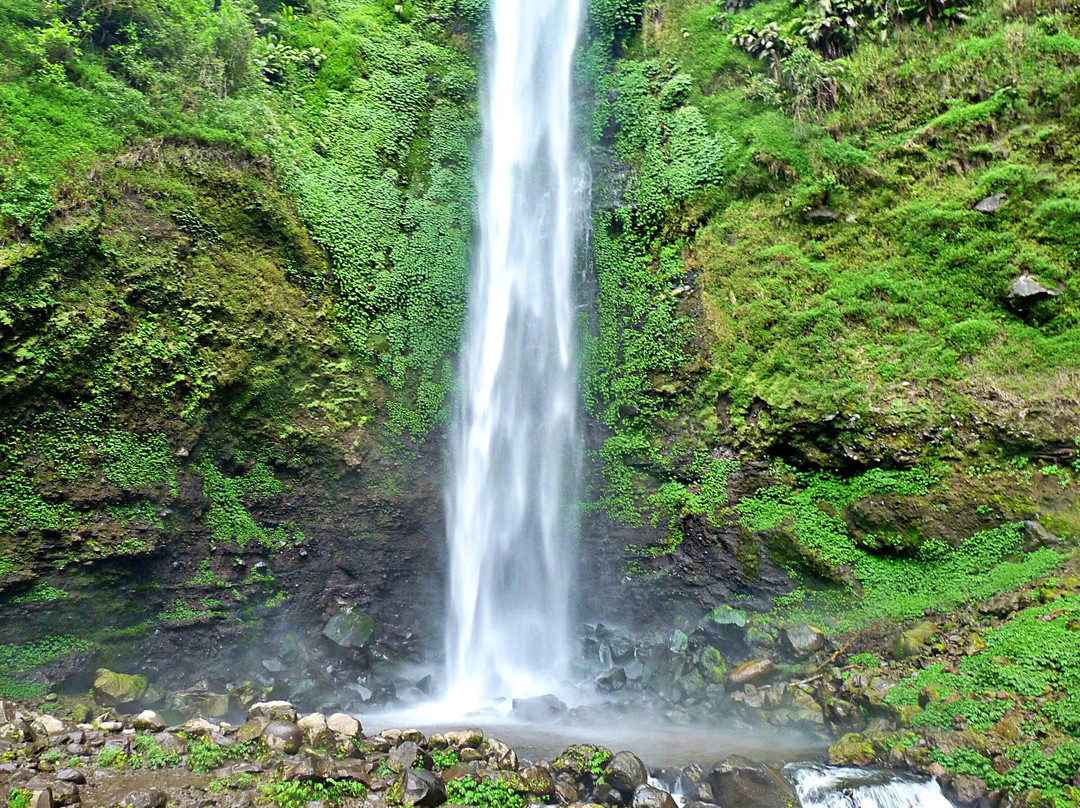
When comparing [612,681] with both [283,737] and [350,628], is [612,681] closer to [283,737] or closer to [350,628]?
[350,628]

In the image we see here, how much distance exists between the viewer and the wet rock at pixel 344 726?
6.78 m

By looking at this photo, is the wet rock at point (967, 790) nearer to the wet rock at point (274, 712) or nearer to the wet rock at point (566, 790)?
the wet rock at point (566, 790)

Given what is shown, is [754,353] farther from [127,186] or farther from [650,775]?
[127,186]

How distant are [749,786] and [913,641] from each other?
2.92 meters

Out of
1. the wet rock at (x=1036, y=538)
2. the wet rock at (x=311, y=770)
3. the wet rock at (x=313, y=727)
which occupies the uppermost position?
the wet rock at (x=1036, y=538)

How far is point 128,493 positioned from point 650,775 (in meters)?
7.21

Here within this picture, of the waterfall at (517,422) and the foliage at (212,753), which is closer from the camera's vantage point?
the foliage at (212,753)

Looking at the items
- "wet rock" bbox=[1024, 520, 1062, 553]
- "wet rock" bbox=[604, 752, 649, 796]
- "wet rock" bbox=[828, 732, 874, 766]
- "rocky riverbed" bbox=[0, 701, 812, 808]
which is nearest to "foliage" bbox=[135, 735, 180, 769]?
"rocky riverbed" bbox=[0, 701, 812, 808]

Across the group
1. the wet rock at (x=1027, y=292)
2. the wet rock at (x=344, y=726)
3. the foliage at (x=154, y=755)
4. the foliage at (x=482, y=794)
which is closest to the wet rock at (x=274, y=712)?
the wet rock at (x=344, y=726)

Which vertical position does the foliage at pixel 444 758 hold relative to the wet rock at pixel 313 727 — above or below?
below

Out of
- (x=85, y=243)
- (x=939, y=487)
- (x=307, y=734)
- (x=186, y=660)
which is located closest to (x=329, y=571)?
(x=186, y=660)

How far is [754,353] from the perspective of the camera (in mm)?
10727

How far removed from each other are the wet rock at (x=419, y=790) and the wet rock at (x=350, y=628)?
13.7 ft

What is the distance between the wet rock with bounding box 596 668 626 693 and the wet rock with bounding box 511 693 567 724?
710 millimetres
